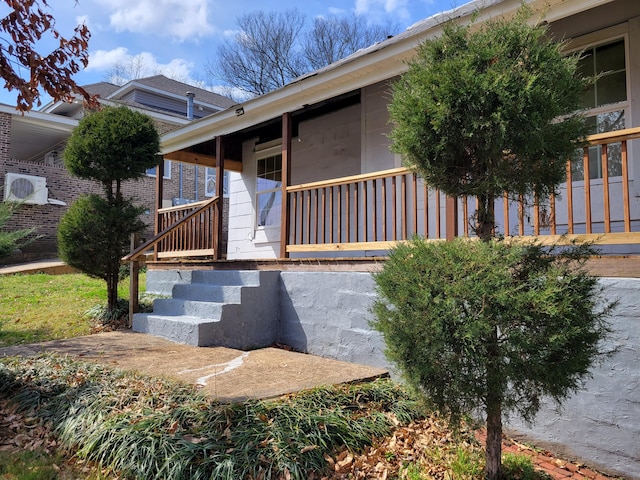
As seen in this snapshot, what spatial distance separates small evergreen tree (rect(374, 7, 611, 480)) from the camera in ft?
7.43

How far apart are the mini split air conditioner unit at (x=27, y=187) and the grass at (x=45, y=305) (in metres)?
4.31

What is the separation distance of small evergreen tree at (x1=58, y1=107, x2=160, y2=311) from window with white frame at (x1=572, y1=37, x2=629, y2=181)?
5.75 metres

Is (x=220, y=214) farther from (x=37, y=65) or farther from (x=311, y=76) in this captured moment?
(x=37, y=65)

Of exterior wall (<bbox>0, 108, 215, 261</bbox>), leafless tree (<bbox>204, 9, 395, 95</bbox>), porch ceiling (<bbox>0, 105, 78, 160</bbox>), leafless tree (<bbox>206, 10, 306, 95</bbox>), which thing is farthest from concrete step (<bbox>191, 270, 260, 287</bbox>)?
leafless tree (<bbox>206, 10, 306, 95</bbox>)

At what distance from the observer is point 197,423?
3000 mm

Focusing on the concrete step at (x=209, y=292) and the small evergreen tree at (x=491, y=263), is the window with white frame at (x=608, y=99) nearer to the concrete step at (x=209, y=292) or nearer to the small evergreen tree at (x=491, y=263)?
the small evergreen tree at (x=491, y=263)

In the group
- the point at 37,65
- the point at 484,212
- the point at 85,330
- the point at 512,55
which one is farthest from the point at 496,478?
the point at 85,330

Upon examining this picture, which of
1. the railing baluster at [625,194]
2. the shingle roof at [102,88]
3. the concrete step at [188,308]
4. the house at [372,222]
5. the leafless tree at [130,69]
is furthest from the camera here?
the leafless tree at [130,69]

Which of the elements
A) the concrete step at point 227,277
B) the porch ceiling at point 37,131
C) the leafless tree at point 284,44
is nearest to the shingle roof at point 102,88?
the porch ceiling at point 37,131

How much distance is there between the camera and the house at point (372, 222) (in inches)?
123

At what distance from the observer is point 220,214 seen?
7414 mm

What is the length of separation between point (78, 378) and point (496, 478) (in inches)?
131

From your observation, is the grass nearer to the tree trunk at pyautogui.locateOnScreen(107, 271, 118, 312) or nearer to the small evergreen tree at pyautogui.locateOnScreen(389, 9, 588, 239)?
the tree trunk at pyautogui.locateOnScreen(107, 271, 118, 312)

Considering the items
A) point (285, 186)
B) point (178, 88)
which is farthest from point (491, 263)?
point (178, 88)
